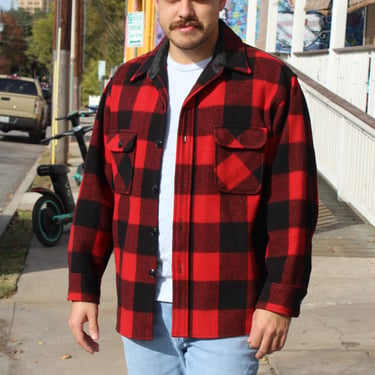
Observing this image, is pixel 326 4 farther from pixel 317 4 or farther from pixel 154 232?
pixel 154 232

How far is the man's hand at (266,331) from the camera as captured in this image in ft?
7.63

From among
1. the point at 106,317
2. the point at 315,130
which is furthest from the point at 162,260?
the point at 315,130

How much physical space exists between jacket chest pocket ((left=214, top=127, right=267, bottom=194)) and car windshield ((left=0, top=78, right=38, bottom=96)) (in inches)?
864

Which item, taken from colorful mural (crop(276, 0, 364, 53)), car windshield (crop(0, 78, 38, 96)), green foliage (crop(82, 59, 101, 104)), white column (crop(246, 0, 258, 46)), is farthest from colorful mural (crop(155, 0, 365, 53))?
green foliage (crop(82, 59, 101, 104))

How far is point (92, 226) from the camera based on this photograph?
8.64 feet

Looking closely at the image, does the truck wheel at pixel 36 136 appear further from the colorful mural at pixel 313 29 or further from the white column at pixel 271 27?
the white column at pixel 271 27

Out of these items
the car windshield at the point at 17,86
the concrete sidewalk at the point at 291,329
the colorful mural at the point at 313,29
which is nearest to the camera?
the concrete sidewalk at the point at 291,329

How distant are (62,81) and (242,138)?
1365 cm

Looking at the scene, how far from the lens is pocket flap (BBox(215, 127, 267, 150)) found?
2375 mm

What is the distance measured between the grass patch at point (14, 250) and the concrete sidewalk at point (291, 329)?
94 mm

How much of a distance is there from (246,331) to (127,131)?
74 centimetres

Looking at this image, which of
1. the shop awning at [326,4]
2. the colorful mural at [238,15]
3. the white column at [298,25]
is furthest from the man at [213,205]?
the colorful mural at [238,15]

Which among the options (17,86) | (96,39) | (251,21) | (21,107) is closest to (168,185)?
(251,21)

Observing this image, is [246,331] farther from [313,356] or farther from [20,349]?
[20,349]
